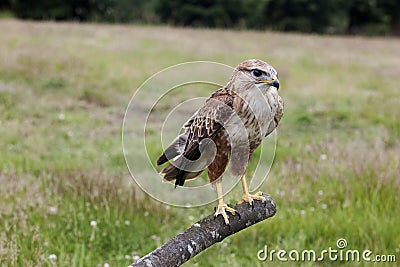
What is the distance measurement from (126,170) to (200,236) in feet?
17.2

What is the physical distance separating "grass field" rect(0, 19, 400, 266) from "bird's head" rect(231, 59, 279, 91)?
301 cm

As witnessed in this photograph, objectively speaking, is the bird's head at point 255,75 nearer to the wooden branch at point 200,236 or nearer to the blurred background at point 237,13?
the wooden branch at point 200,236

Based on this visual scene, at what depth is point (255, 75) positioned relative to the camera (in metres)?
2.58

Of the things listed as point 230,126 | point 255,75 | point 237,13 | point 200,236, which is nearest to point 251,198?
point 200,236

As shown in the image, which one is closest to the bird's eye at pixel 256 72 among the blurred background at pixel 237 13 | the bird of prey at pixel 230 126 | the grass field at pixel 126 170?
the bird of prey at pixel 230 126

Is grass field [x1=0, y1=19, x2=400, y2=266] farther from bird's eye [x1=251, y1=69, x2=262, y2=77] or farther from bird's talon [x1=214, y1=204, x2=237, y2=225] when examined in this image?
bird's eye [x1=251, y1=69, x2=262, y2=77]

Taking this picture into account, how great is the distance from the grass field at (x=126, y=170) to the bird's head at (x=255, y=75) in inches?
119

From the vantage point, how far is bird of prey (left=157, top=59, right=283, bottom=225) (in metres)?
2.63

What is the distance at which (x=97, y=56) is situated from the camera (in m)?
18.5

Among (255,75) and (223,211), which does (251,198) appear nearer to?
(223,211)

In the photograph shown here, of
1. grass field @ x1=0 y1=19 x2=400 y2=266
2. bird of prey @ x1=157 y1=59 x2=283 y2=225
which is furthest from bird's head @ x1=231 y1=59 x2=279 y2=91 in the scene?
grass field @ x1=0 y1=19 x2=400 y2=266

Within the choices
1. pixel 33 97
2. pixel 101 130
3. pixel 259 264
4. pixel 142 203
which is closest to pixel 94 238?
pixel 142 203

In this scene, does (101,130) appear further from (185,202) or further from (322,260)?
(322,260)

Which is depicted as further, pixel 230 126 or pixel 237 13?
pixel 237 13
